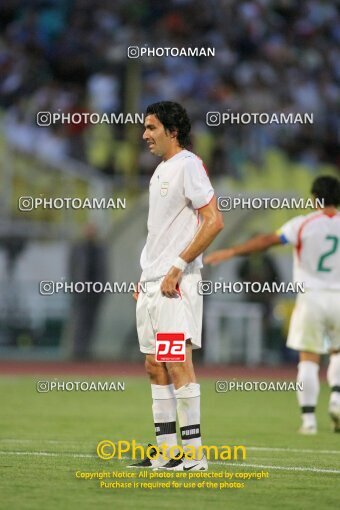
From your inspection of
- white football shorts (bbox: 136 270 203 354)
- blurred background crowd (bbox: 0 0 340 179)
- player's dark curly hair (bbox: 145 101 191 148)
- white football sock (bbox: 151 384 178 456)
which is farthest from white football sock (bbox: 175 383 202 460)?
blurred background crowd (bbox: 0 0 340 179)

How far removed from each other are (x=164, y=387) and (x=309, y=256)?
3.54 m

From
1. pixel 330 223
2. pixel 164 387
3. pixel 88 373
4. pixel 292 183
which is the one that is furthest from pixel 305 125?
pixel 164 387

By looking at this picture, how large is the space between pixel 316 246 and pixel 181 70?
43.4 feet

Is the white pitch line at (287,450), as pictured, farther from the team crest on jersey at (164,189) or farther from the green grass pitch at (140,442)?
the team crest on jersey at (164,189)

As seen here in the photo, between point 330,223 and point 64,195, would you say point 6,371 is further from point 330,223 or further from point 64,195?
point 330,223

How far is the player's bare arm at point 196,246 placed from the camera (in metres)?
6.28

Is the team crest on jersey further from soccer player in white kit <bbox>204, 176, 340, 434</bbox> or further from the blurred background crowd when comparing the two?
the blurred background crowd

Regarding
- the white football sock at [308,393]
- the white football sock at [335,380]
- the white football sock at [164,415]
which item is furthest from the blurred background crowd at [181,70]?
the white football sock at [164,415]

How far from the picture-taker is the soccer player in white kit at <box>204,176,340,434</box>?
9.67m

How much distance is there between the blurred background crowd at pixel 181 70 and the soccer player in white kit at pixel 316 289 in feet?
37.9

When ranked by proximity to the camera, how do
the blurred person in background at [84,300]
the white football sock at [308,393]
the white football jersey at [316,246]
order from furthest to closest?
the blurred person in background at [84,300]
the white football jersey at [316,246]
the white football sock at [308,393]

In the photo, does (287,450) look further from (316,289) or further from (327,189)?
(327,189)

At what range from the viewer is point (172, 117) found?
21.4ft

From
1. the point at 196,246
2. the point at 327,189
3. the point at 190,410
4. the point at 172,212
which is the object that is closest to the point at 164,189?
the point at 172,212
